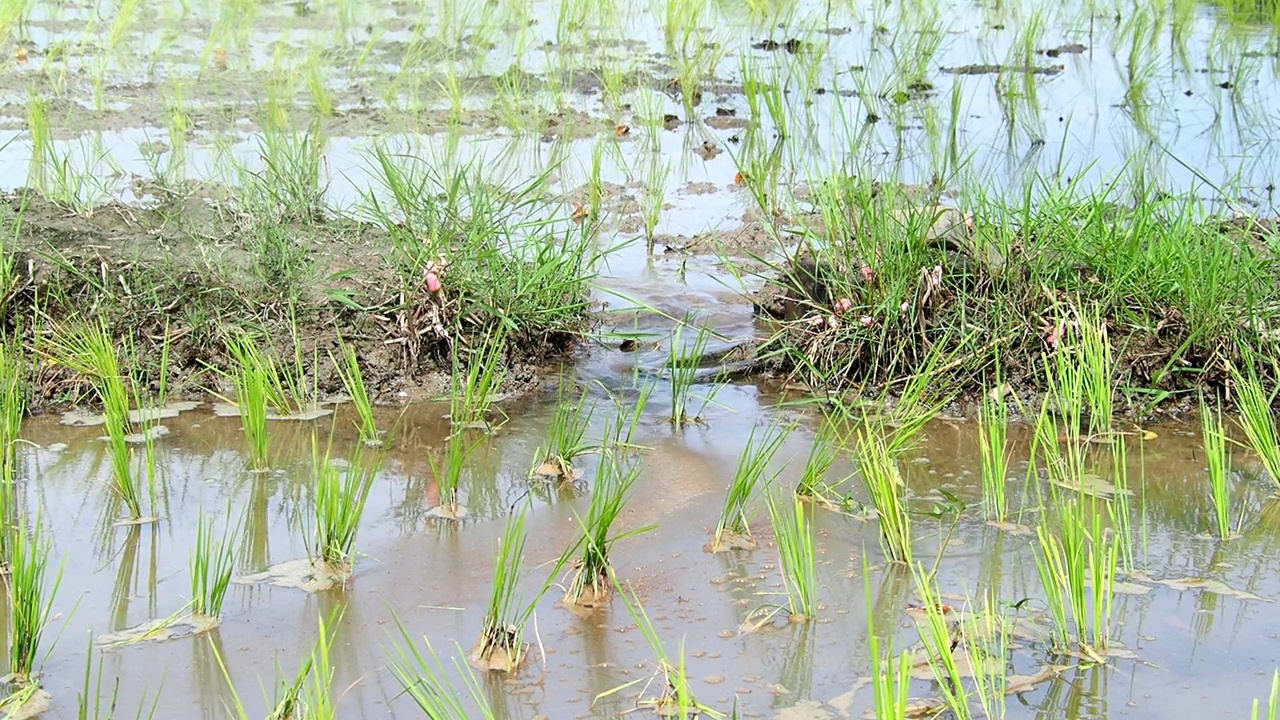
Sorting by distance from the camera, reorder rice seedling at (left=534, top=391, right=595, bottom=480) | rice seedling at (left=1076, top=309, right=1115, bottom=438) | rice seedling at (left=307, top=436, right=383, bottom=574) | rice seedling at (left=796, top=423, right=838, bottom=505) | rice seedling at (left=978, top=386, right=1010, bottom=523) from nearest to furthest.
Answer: rice seedling at (left=307, top=436, right=383, bottom=574)
rice seedling at (left=978, top=386, right=1010, bottom=523)
rice seedling at (left=796, top=423, right=838, bottom=505)
rice seedling at (left=534, top=391, right=595, bottom=480)
rice seedling at (left=1076, top=309, right=1115, bottom=438)

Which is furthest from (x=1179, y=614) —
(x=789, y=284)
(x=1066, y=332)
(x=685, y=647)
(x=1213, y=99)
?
(x=1213, y=99)

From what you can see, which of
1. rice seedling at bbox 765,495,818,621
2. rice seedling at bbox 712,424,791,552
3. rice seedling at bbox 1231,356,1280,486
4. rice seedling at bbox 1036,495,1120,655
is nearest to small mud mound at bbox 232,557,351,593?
rice seedling at bbox 712,424,791,552

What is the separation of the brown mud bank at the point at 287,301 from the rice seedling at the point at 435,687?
152cm

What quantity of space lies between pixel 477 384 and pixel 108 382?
107 centimetres

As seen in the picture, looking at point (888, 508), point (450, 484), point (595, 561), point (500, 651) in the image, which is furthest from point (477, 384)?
point (500, 651)

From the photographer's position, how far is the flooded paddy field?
2.48 m

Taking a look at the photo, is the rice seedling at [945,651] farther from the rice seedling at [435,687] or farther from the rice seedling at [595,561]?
the rice seedling at [435,687]

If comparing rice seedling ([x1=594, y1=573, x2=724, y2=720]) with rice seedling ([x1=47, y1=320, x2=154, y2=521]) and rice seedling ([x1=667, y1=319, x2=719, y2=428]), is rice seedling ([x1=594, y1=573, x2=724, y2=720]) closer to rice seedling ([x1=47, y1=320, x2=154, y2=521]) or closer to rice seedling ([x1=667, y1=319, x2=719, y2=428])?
rice seedling ([x1=47, y1=320, x2=154, y2=521])

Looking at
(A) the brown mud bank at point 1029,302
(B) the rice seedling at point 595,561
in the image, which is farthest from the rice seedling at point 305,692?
(A) the brown mud bank at point 1029,302

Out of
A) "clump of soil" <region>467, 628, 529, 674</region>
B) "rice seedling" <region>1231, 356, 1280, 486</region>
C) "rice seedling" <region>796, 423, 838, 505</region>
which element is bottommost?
"clump of soil" <region>467, 628, 529, 674</region>

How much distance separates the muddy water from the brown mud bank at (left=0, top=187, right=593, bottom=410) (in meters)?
0.24

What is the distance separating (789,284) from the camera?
14.9ft

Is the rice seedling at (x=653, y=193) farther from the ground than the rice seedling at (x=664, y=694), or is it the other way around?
the rice seedling at (x=653, y=193)

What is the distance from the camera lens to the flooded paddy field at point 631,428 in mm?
2477
